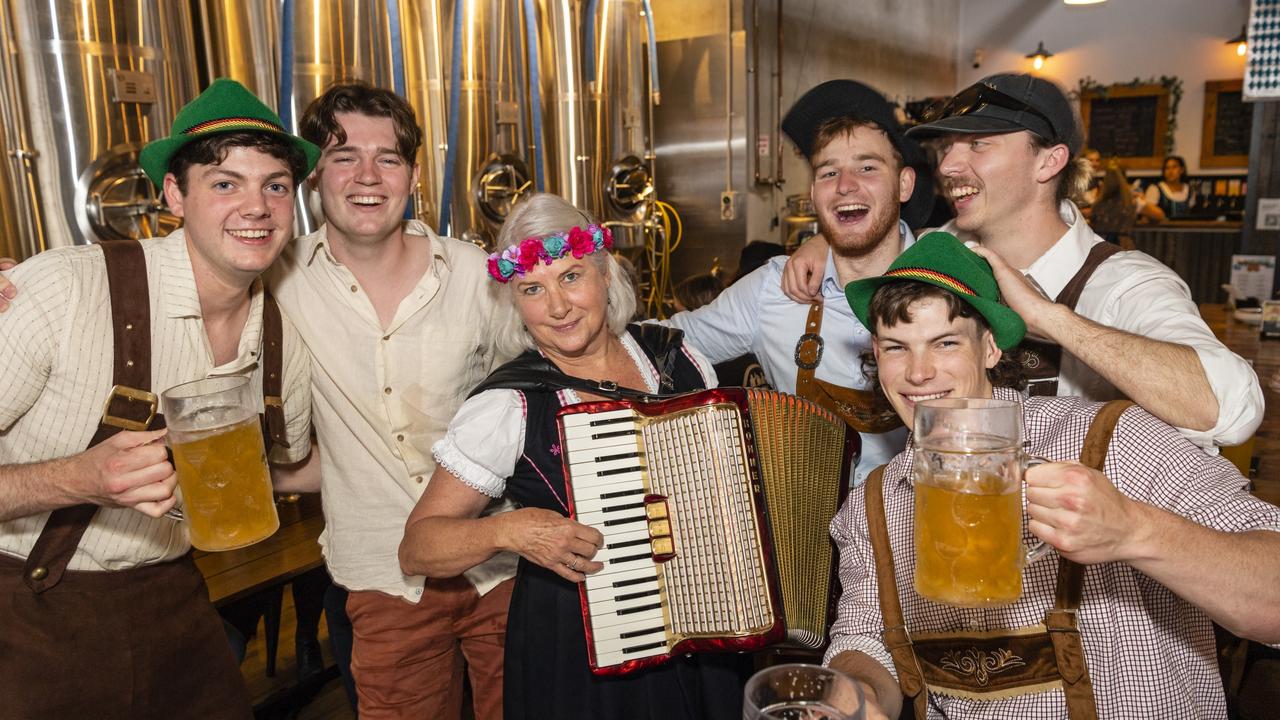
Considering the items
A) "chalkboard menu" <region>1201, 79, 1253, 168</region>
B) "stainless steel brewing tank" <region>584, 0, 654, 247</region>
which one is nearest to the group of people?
"stainless steel brewing tank" <region>584, 0, 654, 247</region>

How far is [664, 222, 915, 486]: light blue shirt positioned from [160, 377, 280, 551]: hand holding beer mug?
59.6 inches

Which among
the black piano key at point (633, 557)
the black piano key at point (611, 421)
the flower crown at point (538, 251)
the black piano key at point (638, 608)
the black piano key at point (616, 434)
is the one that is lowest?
the black piano key at point (638, 608)

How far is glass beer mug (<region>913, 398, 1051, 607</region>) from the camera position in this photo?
1104 millimetres

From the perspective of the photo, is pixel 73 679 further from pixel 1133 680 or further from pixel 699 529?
pixel 1133 680

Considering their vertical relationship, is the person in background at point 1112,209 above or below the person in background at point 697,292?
above

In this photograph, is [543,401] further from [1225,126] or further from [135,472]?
[1225,126]

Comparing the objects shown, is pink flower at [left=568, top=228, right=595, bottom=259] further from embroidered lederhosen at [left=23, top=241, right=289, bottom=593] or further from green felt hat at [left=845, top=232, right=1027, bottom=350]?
embroidered lederhosen at [left=23, top=241, right=289, bottom=593]

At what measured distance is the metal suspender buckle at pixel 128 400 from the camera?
5.81 feet

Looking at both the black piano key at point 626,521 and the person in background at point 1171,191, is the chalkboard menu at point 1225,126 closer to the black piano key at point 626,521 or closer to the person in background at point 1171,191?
the person in background at point 1171,191

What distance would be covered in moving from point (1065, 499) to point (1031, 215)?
45.5 inches

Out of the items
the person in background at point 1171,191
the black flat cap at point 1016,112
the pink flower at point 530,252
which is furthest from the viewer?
the person in background at point 1171,191

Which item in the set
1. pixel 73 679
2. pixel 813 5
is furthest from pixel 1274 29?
pixel 73 679

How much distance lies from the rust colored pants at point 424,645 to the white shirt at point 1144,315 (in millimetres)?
1558

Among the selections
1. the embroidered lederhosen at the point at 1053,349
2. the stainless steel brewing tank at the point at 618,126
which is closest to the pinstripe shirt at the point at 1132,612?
A: the embroidered lederhosen at the point at 1053,349
